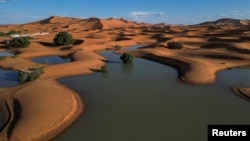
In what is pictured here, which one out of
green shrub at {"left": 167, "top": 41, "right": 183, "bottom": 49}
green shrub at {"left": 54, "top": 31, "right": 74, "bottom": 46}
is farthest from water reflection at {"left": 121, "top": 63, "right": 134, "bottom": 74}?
green shrub at {"left": 54, "top": 31, "right": 74, "bottom": 46}

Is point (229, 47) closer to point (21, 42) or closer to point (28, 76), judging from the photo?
point (28, 76)

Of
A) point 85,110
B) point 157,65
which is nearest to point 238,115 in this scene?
point 85,110

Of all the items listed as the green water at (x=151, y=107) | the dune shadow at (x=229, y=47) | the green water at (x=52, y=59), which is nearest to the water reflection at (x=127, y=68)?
the green water at (x=151, y=107)

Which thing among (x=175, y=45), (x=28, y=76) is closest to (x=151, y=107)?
(x=28, y=76)

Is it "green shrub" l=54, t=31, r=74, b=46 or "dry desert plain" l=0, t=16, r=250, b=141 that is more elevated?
"green shrub" l=54, t=31, r=74, b=46

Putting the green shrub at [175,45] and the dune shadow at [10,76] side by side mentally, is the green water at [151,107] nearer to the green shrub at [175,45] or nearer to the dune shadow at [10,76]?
the dune shadow at [10,76]

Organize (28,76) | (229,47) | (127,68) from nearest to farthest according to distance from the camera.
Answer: (28,76)
(127,68)
(229,47)

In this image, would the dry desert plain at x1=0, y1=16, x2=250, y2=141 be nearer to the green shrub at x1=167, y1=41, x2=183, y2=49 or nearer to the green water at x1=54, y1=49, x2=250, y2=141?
the green shrub at x1=167, y1=41, x2=183, y2=49

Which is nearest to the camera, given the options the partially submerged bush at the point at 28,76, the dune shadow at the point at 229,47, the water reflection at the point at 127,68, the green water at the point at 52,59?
the partially submerged bush at the point at 28,76
